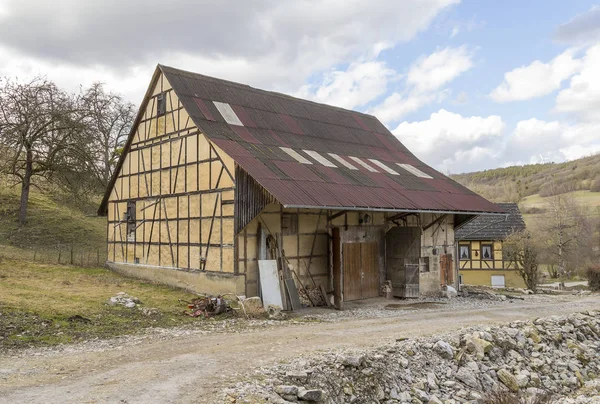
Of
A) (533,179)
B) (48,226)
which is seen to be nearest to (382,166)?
(48,226)

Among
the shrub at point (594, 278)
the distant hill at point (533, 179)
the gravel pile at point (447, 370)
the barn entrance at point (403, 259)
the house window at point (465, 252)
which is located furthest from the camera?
the distant hill at point (533, 179)

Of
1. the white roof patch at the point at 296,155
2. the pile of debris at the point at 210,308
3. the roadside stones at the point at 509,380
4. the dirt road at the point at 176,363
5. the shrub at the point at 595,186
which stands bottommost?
the roadside stones at the point at 509,380

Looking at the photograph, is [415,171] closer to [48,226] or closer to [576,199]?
[48,226]

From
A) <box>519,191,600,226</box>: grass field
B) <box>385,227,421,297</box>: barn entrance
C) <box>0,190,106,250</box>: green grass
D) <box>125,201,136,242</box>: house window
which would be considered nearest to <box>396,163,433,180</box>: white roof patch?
<box>385,227,421,297</box>: barn entrance

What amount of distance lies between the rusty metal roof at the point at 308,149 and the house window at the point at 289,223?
127cm

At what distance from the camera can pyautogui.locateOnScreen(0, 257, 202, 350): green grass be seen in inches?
452

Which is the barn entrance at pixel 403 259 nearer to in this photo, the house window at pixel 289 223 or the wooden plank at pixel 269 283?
the house window at pixel 289 223

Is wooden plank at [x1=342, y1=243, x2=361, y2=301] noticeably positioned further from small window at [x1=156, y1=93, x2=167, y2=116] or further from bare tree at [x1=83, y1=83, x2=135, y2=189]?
bare tree at [x1=83, y1=83, x2=135, y2=189]

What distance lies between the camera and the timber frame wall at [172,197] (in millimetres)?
16453

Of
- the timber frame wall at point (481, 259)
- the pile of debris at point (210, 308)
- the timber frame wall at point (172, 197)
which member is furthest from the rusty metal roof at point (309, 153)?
the timber frame wall at point (481, 259)

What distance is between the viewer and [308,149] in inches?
791

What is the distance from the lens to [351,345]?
10336 millimetres

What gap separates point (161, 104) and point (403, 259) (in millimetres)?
11163

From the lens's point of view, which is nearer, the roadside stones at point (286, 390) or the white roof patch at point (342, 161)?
the roadside stones at point (286, 390)
